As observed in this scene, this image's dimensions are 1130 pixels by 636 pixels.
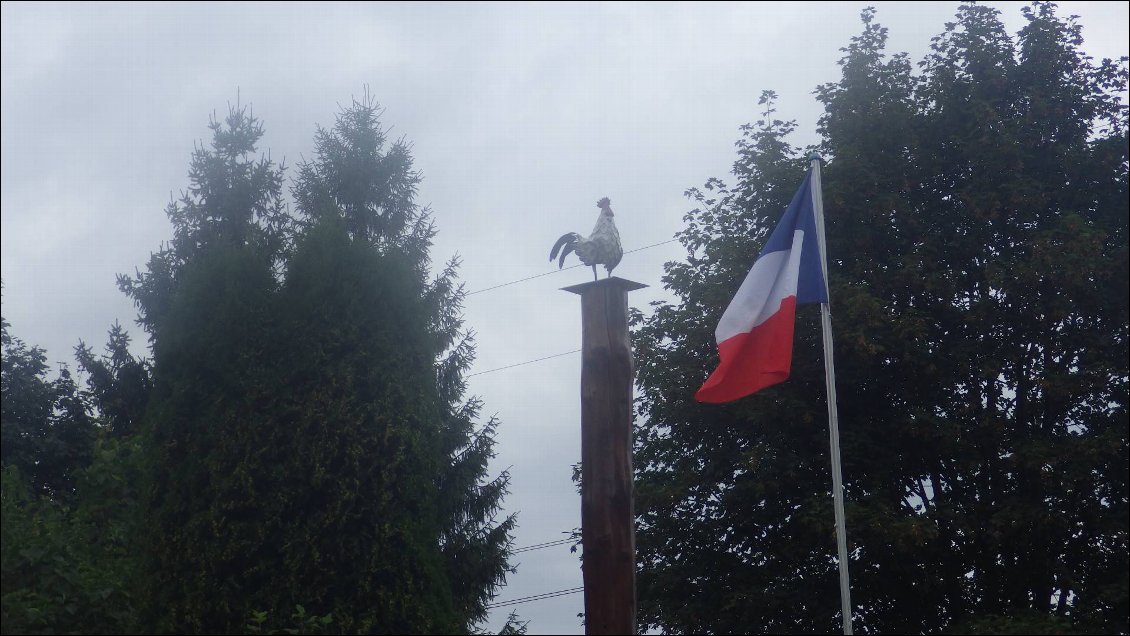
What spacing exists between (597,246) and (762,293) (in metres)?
2.33

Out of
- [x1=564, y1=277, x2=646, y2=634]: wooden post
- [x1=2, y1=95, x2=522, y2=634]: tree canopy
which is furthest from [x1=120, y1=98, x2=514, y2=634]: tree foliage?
[x1=564, y1=277, x2=646, y2=634]: wooden post

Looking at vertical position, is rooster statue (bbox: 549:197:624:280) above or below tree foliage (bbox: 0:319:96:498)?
below

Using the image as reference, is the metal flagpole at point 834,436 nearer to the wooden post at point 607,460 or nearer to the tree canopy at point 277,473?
the wooden post at point 607,460

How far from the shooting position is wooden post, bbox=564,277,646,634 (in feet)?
30.1

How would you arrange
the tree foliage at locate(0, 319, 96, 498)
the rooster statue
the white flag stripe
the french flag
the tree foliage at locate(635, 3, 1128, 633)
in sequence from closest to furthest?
the rooster statue, the french flag, the white flag stripe, the tree foliage at locate(635, 3, 1128, 633), the tree foliage at locate(0, 319, 96, 498)

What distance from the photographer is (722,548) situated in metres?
17.0

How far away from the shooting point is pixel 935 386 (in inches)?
649

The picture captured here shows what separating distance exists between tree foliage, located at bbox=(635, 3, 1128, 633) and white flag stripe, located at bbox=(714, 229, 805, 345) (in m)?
3.71

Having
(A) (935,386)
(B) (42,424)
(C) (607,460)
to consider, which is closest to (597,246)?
(C) (607,460)

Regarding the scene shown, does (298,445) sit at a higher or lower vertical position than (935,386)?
lower

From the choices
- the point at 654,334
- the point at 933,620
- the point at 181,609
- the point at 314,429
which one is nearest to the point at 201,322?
the point at 314,429

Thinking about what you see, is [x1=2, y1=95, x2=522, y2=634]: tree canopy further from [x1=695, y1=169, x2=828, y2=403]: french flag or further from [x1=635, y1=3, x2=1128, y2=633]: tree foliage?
[x1=635, y1=3, x2=1128, y2=633]: tree foliage

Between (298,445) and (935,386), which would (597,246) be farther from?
(935,386)

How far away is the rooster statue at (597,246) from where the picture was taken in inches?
401
